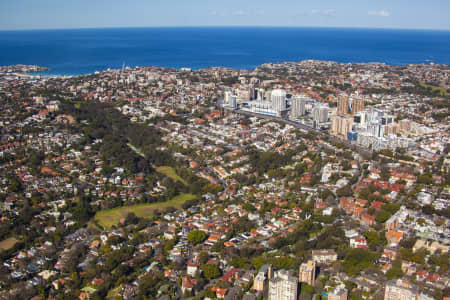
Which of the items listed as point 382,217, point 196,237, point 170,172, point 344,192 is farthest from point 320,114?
point 196,237

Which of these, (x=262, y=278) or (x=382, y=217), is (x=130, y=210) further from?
(x=382, y=217)

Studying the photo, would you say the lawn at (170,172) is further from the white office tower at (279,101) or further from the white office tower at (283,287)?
the white office tower at (279,101)

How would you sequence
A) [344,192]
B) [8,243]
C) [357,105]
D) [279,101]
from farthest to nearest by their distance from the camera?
[279,101], [357,105], [344,192], [8,243]

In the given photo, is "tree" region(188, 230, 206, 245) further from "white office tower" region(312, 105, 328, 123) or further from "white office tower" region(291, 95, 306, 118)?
"white office tower" region(291, 95, 306, 118)

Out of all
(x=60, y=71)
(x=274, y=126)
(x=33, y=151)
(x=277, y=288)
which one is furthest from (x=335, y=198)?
(x=60, y=71)

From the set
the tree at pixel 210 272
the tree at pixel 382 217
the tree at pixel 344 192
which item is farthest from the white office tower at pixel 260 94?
the tree at pixel 210 272

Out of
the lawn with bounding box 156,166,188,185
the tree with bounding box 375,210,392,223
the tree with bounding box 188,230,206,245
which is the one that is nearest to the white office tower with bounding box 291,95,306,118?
the lawn with bounding box 156,166,188,185

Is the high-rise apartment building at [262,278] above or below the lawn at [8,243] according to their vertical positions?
above
